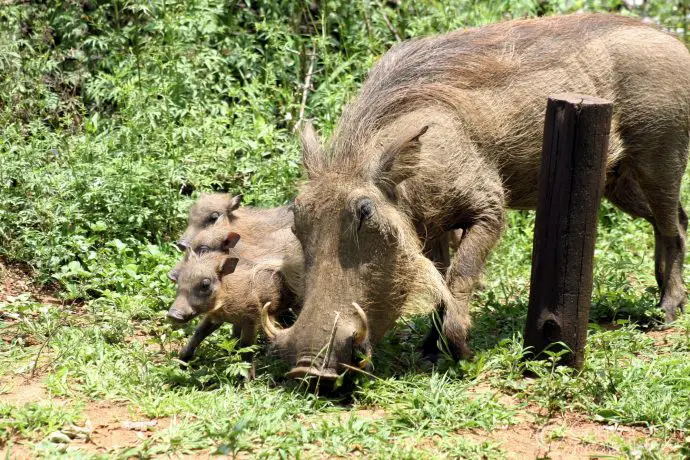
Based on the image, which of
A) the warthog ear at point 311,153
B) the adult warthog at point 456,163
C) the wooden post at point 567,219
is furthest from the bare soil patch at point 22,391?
the wooden post at point 567,219

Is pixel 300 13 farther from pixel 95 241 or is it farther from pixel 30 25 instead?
pixel 95 241

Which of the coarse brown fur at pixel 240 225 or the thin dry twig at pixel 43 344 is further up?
the coarse brown fur at pixel 240 225

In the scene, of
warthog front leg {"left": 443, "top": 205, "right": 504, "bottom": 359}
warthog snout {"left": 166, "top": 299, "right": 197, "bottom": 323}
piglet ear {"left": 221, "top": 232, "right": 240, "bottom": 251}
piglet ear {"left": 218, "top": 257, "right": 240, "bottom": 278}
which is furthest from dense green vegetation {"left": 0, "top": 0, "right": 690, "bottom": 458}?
piglet ear {"left": 221, "top": 232, "right": 240, "bottom": 251}

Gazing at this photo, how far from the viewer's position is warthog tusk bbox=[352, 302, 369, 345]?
433 cm

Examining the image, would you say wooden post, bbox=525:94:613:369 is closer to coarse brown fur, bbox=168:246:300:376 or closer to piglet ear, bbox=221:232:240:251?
coarse brown fur, bbox=168:246:300:376

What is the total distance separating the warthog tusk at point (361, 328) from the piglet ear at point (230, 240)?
915 millimetres

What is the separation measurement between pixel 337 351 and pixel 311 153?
1.07 m

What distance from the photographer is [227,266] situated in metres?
4.88

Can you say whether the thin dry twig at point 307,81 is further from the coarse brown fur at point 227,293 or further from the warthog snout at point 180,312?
the warthog snout at point 180,312

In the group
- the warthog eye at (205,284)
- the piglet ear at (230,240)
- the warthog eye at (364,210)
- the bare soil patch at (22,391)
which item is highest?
the warthog eye at (364,210)

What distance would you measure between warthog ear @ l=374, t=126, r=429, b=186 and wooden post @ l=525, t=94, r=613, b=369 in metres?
0.61

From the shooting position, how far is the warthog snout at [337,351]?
169 inches

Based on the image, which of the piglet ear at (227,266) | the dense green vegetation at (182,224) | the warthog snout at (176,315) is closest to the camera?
the dense green vegetation at (182,224)

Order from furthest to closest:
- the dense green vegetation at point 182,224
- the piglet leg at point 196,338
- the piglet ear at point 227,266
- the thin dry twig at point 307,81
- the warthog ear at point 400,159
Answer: the thin dry twig at point 307,81 → the piglet leg at point 196,338 → the piglet ear at point 227,266 → the warthog ear at point 400,159 → the dense green vegetation at point 182,224
